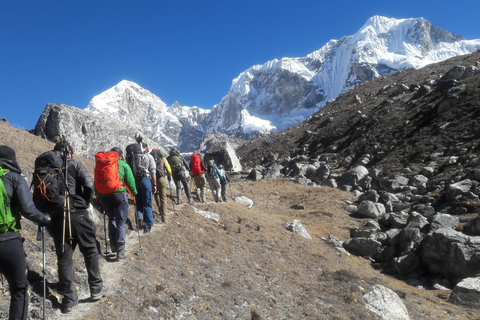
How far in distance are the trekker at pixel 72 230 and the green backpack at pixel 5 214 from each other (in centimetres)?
77

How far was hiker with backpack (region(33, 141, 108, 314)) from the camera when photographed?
A: 4.57 m

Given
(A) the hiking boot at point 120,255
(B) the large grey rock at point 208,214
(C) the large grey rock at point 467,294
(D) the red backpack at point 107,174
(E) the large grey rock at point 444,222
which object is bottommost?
(C) the large grey rock at point 467,294

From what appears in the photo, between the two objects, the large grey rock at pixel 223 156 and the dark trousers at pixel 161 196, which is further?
the large grey rock at pixel 223 156

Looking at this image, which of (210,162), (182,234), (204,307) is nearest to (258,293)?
(204,307)

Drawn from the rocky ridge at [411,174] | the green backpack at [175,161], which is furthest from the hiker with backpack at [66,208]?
the rocky ridge at [411,174]

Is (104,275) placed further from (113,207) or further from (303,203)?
(303,203)

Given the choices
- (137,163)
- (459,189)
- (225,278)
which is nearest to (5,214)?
(137,163)

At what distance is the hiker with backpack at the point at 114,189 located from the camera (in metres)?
6.20

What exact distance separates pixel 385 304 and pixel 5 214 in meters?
8.46

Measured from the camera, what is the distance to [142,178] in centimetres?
830

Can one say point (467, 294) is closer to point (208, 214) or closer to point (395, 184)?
point (208, 214)

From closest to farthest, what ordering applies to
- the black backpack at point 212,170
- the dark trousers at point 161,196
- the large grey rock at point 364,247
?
the dark trousers at point 161,196 < the large grey rock at point 364,247 < the black backpack at point 212,170

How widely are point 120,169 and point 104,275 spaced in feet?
6.93

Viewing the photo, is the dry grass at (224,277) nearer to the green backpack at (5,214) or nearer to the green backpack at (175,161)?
the green backpack at (5,214)
